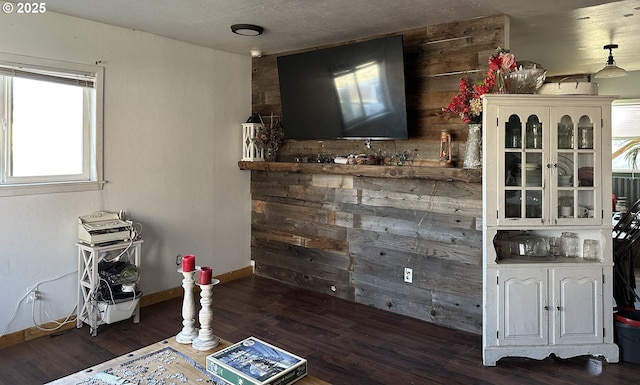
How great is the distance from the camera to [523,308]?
2.93 m

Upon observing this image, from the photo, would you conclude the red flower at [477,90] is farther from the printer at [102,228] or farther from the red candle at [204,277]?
the printer at [102,228]

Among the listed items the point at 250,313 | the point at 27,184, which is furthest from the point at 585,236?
the point at 27,184

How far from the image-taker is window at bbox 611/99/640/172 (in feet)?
21.5

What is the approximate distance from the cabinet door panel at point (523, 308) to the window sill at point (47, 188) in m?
3.09

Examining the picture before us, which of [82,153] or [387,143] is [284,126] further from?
[82,153]

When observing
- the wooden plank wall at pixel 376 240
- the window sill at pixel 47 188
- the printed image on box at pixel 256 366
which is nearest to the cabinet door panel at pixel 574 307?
the wooden plank wall at pixel 376 240

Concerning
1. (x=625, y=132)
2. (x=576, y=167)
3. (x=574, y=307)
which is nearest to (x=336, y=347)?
(x=574, y=307)

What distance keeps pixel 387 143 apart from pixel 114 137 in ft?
7.43

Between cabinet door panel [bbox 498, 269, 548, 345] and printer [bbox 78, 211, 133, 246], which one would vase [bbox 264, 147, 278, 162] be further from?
cabinet door panel [bbox 498, 269, 548, 345]

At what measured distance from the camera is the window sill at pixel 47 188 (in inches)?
124

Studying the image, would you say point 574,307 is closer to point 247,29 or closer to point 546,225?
point 546,225

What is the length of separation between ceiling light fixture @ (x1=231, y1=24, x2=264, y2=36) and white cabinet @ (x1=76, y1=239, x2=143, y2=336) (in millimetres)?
1863

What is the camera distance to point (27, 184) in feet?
10.7

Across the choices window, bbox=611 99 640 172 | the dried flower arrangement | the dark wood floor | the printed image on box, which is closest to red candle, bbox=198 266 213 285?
the printed image on box
